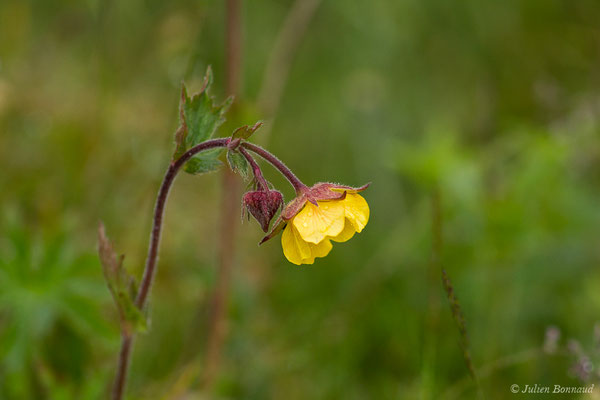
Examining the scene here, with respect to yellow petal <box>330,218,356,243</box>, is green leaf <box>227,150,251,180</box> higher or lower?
higher

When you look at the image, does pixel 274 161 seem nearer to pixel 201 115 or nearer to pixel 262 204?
pixel 262 204

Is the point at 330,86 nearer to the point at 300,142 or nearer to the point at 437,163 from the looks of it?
the point at 300,142

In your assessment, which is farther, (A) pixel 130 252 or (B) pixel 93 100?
(B) pixel 93 100

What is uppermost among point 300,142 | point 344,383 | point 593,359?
point 300,142

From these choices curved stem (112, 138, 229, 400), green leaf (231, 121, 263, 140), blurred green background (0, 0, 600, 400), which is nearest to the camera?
green leaf (231, 121, 263, 140)

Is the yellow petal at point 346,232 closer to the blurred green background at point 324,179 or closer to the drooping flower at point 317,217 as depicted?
the drooping flower at point 317,217

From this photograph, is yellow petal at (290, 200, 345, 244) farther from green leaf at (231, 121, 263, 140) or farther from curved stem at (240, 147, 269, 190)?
green leaf at (231, 121, 263, 140)

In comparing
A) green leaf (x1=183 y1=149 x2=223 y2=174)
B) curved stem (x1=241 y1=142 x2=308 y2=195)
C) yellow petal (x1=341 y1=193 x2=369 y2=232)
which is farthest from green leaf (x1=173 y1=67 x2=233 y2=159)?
yellow petal (x1=341 y1=193 x2=369 y2=232)

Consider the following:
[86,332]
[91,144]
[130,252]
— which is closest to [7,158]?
[91,144]
